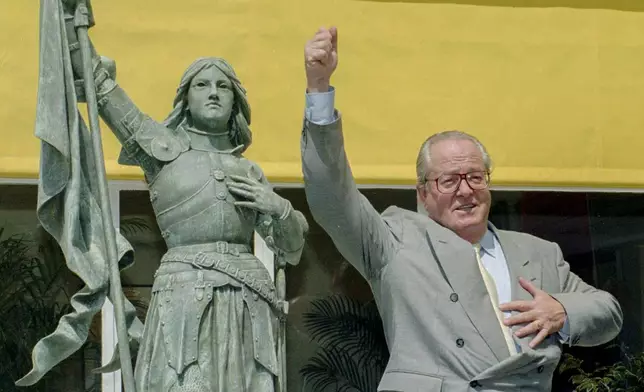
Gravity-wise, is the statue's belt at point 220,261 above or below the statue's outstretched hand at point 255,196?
below

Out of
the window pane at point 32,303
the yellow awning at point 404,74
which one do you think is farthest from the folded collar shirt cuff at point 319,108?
A: the window pane at point 32,303

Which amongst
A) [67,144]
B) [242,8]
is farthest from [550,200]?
[67,144]

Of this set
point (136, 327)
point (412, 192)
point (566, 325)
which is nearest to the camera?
point (566, 325)

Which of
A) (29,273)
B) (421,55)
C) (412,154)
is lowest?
(29,273)

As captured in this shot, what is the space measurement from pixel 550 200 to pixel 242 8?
1992 millimetres

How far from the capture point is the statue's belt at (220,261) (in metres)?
4.57

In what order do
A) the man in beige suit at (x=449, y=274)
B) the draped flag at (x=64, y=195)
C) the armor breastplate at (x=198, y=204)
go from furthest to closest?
1. the armor breastplate at (x=198, y=204)
2. the draped flag at (x=64, y=195)
3. the man in beige suit at (x=449, y=274)

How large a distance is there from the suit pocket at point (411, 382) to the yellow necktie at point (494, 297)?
0.27 m

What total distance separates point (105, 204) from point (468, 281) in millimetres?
1254

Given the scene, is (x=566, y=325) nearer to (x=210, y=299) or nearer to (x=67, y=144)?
(x=210, y=299)

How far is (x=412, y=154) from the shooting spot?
695cm

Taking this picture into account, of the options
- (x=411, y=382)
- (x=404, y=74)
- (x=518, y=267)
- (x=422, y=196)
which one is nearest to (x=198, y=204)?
(x=422, y=196)

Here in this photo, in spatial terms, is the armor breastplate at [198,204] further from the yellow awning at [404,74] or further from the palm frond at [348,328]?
the palm frond at [348,328]

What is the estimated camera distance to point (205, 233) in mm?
4633
